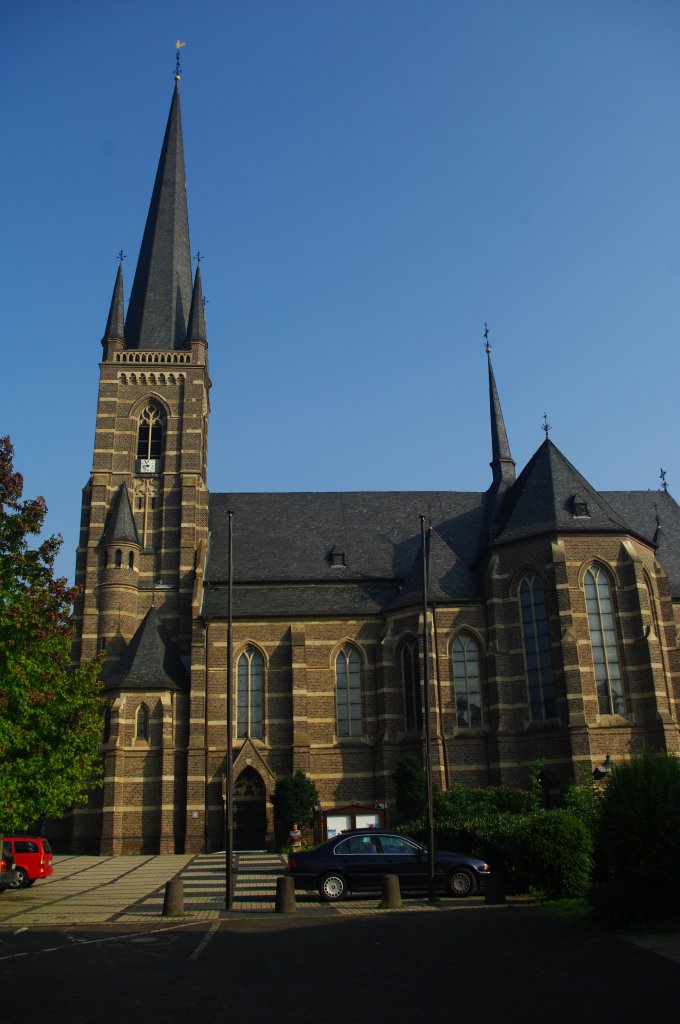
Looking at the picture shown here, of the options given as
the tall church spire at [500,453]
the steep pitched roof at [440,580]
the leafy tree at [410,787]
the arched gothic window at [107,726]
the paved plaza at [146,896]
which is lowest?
the paved plaza at [146,896]

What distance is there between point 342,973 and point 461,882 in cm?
857

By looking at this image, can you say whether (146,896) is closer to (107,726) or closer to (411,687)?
(107,726)

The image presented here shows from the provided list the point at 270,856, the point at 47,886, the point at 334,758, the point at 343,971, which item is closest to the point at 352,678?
the point at 334,758

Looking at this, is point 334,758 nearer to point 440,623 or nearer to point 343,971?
point 440,623

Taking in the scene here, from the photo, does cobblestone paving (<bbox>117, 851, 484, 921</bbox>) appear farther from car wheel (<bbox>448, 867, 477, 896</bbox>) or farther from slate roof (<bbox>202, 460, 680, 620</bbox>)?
slate roof (<bbox>202, 460, 680, 620</bbox>)

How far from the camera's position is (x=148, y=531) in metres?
41.9

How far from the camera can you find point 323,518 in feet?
148

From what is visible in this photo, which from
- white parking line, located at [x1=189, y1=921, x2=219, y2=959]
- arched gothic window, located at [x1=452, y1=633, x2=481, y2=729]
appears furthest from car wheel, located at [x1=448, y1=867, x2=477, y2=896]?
arched gothic window, located at [x1=452, y1=633, x2=481, y2=729]

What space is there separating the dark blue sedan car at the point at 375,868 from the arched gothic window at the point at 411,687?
55.8 feet

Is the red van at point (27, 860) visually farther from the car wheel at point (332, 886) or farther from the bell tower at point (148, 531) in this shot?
the bell tower at point (148, 531)

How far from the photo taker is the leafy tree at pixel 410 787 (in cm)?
3331

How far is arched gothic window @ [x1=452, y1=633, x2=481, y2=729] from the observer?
1416 inches

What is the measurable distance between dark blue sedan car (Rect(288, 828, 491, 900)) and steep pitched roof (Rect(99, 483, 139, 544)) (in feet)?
78.1

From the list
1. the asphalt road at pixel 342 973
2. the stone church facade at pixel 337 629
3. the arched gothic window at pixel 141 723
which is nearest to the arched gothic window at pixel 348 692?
the stone church facade at pixel 337 629
